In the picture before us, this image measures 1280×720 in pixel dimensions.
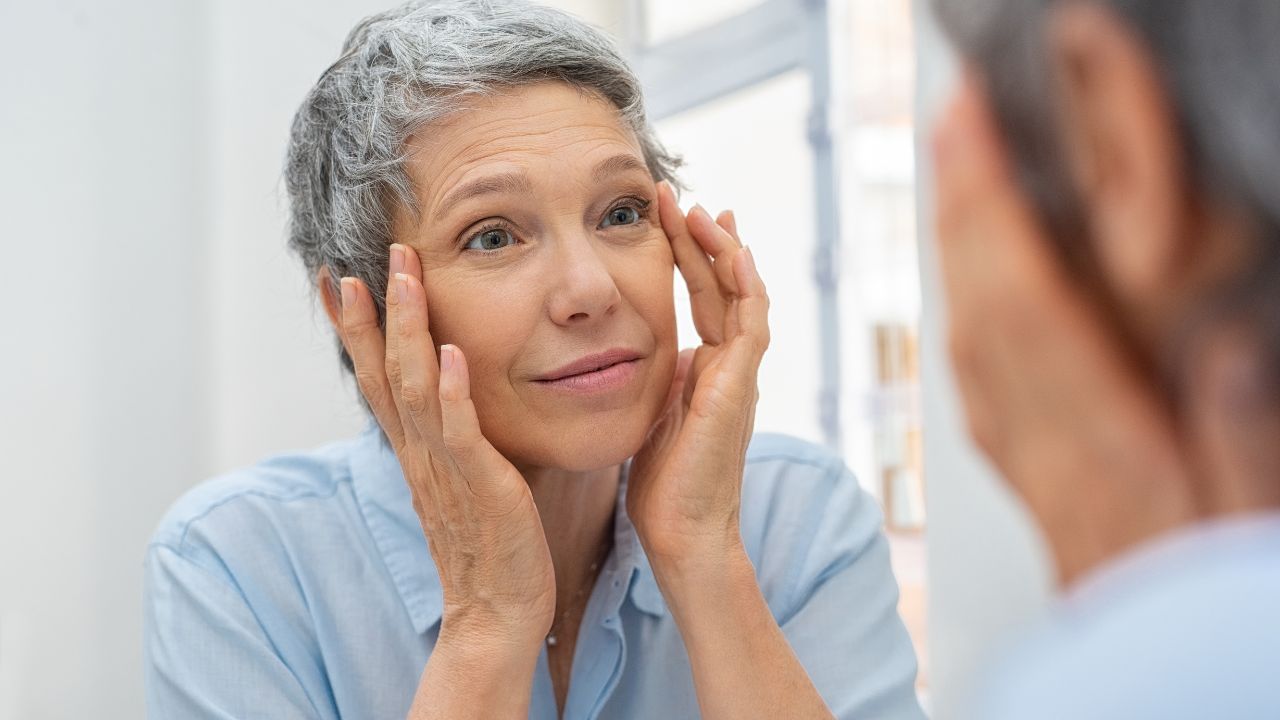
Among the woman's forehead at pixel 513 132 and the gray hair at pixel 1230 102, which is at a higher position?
the woman's forehead at pixel 513 132

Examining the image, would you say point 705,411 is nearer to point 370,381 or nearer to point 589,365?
point 589,365

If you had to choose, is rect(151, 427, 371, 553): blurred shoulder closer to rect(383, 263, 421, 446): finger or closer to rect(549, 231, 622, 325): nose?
rect(383, 263, 421, 446): finger

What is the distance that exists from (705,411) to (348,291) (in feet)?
1.22

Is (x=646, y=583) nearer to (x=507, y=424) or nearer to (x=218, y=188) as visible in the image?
(x=507, y=424)

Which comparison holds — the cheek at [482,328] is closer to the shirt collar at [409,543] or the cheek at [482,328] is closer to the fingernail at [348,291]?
the fingernail at [348,291]

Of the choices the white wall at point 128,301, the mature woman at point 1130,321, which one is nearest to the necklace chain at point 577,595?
the white wall at point 128,301

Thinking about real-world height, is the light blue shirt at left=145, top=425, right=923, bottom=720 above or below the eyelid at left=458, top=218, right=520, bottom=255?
below

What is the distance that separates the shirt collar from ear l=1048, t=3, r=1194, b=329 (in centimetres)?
92

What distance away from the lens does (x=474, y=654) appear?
3.66ft

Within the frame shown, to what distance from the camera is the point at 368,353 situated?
121cm

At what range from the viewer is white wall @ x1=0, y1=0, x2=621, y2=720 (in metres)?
1.95

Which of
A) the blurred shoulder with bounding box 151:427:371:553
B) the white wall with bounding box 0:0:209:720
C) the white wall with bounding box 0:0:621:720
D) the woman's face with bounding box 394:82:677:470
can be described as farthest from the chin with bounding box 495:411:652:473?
the white wall with bounding box 0:0:209:720

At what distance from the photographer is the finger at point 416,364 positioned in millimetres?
1145

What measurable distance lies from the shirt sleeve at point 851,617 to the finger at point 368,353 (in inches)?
17.9
